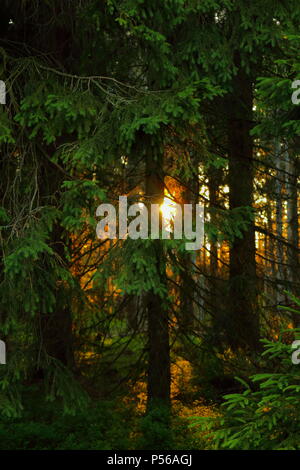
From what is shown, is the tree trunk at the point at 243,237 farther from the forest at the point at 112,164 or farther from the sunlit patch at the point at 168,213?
the sunlit patch at the point at 168,213

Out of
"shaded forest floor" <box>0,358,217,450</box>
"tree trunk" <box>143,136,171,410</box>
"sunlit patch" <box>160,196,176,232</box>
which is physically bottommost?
"shaded forest floor" <box>0,358,217,450</box>

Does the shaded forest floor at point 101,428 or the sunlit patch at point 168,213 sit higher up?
the sunlit patch at point 168,213

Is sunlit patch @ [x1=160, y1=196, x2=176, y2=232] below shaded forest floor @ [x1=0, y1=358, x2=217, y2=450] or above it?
above

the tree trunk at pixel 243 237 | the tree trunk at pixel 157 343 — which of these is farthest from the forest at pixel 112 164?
the tree trunk at pixel 243 237

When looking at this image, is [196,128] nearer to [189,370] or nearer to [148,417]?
[148,417]

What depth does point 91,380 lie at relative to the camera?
364 inches

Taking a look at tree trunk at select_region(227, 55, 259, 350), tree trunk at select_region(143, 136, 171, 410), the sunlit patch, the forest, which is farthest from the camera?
tree trunk at select_region(227, 55, 259, 350)

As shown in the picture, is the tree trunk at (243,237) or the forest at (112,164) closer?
the forest at (112,164)

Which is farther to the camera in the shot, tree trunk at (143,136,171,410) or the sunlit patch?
tree trunk at (143,136,171,410)

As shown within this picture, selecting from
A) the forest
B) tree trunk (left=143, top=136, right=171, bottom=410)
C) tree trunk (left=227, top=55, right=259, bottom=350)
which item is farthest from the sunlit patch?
tree trunk (left=227, top=55, right=259, bottom=350)

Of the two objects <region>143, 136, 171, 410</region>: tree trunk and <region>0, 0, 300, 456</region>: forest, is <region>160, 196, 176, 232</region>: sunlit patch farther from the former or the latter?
<region>143, 136, 171, 410</region>: tree trunk

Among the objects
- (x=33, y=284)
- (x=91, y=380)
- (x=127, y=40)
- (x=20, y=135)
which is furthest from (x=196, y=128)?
(x=91, y=380)

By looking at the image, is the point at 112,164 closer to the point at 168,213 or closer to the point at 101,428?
the point at 168,213

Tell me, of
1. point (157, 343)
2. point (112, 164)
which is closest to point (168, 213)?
point (112, 164)
